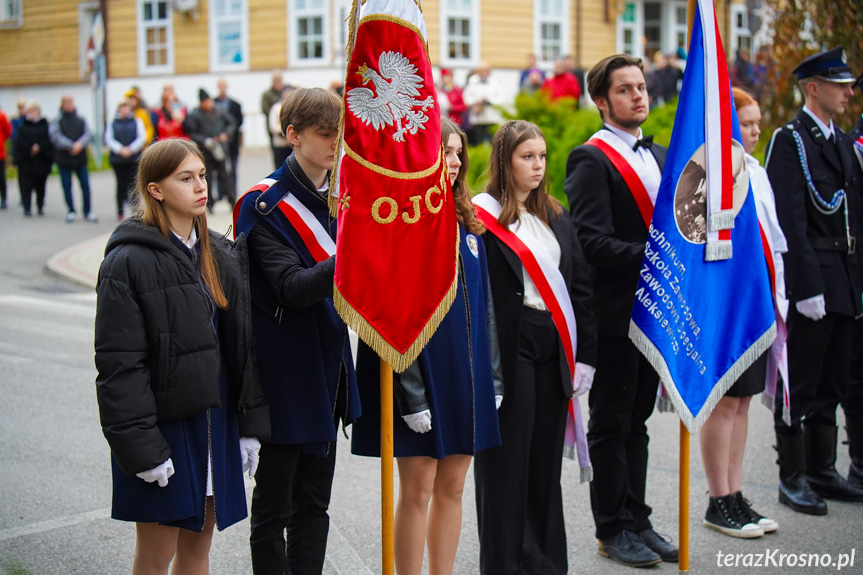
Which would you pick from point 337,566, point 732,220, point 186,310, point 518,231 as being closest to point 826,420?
point 732,220

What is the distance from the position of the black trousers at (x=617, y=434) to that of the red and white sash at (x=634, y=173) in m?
0.65

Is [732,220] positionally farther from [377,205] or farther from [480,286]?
[377,205]

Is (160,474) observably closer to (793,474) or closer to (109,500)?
(109,500)

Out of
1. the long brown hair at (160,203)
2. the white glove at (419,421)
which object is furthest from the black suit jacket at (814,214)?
the long brown hair at (160,203)

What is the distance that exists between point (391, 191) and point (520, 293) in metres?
0.90

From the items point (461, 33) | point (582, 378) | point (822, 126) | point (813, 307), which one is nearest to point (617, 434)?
point (582, 378)

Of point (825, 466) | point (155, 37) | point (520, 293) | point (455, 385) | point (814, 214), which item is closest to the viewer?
point (455, 385)

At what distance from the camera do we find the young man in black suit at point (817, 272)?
5.45 m

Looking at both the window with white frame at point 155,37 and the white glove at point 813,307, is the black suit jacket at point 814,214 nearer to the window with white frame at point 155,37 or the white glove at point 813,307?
the white glove at point 813,307

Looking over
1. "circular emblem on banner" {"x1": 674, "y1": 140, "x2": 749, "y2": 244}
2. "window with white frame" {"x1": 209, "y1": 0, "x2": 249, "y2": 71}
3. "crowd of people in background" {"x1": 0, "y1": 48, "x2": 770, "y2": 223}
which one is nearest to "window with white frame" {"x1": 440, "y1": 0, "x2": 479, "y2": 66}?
"crowd of people in background" {"x1": 0, "y1": 48, "x2": 770, "y2": 223}

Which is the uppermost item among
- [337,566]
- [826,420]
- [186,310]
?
[186,310]

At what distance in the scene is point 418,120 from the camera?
3531 millimetres

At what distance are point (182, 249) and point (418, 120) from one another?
0.95 metres

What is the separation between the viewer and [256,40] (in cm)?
2556
